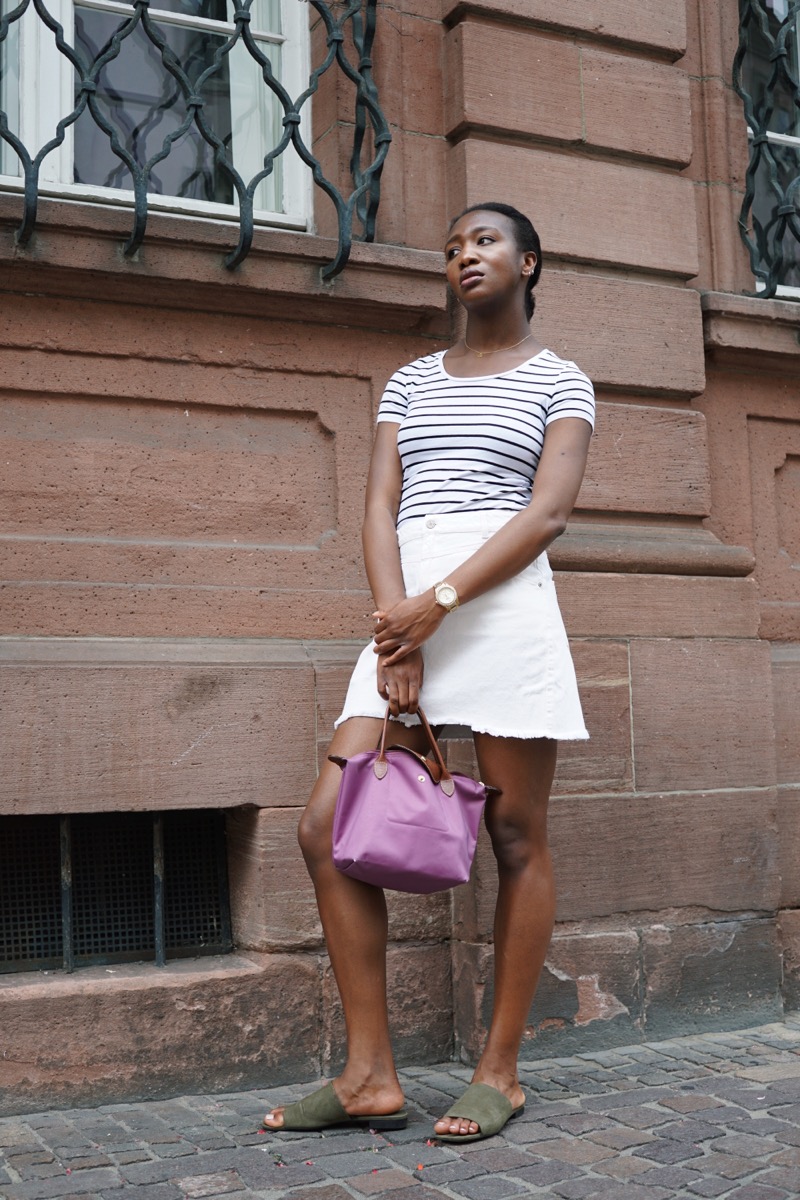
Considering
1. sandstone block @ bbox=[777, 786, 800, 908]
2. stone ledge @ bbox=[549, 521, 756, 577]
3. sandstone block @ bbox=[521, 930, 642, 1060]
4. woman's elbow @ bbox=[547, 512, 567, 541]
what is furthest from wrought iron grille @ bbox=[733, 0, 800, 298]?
sandstone block @ bbox=[521, 930, 642, 1060]

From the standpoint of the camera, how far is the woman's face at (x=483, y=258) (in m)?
3.63

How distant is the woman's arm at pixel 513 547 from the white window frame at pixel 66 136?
1.71 metres

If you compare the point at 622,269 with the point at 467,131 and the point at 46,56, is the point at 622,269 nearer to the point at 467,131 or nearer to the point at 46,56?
the point at 467,131

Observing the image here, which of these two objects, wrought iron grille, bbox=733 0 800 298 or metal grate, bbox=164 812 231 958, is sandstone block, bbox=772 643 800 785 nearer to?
wrought iron grille, bbox=733 0 800 298

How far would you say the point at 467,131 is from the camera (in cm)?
470

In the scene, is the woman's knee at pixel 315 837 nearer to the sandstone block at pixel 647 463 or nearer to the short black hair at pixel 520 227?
the short black hair at pixel 520 227

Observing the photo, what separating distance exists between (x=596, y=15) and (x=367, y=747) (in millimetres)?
2916

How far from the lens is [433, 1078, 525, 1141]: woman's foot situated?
3.33 metres

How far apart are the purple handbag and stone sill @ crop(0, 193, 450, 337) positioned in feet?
5.52

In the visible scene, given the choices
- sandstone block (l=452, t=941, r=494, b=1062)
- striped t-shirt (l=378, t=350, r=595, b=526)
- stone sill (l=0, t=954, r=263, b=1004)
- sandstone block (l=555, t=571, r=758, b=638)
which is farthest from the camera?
sandstone block (l=555, t=571, r=758, b=638)

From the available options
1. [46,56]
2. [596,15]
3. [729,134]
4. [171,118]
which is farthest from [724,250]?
[46,56]

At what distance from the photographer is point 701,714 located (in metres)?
4.70

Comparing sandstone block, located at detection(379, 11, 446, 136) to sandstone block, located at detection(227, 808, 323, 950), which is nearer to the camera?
sandstone block, located at detection(227, 808, 323, 950)

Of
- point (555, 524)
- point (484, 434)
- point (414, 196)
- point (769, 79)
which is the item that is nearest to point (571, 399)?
point (484, 434)
